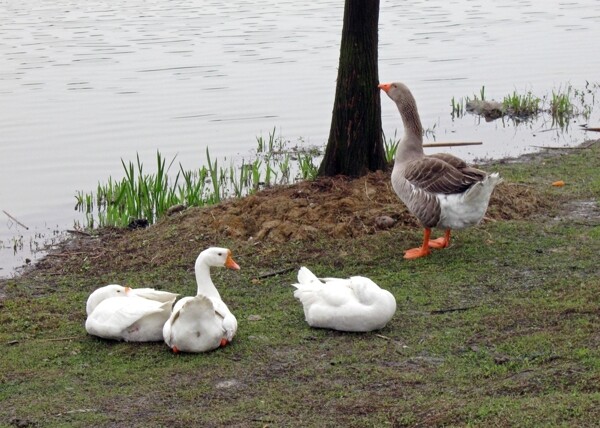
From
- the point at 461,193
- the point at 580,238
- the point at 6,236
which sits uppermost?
the point at 461,193

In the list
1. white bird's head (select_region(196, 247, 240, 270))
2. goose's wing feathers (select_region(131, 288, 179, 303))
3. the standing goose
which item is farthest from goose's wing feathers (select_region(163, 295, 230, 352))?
the standing goose

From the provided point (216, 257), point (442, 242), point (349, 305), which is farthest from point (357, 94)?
point (349, 305)

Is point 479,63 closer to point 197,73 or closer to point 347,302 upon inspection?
point 197,73

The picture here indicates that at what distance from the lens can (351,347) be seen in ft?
21.4

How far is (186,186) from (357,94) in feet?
10.9

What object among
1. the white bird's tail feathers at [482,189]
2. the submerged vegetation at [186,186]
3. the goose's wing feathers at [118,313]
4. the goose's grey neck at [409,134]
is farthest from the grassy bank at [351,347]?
the submerged vegetation at [186,186]

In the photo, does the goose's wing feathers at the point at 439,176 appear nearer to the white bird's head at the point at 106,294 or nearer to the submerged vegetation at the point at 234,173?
the white bird's head at the point at 106,294

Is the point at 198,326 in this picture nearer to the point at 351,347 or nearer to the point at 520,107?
the point at 351,347

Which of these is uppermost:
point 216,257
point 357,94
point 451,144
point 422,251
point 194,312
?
point 357,94

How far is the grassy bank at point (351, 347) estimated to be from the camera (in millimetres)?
5422

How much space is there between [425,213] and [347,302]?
1.82 m

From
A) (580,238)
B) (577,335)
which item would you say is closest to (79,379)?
(577,335)

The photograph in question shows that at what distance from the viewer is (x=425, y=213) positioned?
8258 millimetres

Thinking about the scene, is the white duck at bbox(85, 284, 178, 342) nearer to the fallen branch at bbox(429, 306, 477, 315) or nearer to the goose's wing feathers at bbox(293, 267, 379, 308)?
the goose's wing feathers at bbox(293, 267, 379, 308)
